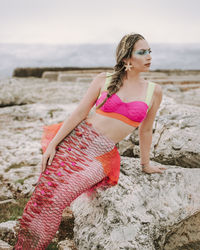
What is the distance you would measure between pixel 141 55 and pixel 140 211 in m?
1.21

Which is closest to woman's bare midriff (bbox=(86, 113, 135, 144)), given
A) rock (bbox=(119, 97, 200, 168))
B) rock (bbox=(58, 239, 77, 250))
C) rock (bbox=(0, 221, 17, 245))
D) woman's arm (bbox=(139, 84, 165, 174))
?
woman's arm (bbox=(139, 84, 165, 174))

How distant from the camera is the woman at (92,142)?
2.11 m

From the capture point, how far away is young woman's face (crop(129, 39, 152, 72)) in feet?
7.34

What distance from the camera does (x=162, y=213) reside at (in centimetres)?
219

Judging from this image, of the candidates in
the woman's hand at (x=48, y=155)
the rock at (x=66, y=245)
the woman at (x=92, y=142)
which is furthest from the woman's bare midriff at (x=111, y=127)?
the rock at (x=66, y=245)

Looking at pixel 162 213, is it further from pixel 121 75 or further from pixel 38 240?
pixel 121 75

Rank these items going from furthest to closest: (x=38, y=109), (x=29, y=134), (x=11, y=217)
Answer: (x=38, y=109) < (x=29, y=134) < (x=11, y=217)

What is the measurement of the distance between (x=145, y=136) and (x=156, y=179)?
15.0 inches

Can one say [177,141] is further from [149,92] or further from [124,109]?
[124,109]

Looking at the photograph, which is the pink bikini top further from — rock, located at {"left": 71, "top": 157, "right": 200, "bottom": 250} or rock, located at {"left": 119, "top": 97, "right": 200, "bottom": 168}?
rock, located at {"left": 119, "top": 97, "right": 200, "bottom": 168}

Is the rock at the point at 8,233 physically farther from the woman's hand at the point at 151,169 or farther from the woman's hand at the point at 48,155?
the woman's hand at the point at 151,169

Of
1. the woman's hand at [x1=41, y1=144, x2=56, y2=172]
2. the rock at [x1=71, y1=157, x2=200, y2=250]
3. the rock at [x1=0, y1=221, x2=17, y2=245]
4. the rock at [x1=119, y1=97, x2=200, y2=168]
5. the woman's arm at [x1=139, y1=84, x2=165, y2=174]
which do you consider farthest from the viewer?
the rock at [x1=119, y1=97, x2=200, y2=168]

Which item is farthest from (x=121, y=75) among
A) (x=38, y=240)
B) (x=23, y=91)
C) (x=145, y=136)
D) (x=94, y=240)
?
(x=23, y=91)

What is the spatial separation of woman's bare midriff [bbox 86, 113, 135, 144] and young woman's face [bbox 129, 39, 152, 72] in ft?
1.58
